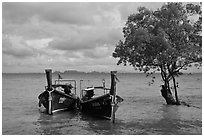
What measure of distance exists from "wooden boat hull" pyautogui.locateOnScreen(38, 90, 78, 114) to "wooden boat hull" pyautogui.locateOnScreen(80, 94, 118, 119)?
1835 mm

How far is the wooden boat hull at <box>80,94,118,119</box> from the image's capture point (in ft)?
60.1

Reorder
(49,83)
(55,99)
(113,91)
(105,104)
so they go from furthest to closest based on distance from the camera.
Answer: (55,99)
(49,83)
(105,104)
(113,91)

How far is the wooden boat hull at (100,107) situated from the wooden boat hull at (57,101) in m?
1.84

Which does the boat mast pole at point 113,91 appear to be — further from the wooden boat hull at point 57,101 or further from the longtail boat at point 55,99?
the wooden boat hull at point 57,101

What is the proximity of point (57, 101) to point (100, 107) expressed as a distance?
4.11 meters

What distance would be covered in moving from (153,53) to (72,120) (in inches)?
297

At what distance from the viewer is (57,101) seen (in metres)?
22.0

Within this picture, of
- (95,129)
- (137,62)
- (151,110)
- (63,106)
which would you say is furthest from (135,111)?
(95,129)

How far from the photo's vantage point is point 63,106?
22.4m

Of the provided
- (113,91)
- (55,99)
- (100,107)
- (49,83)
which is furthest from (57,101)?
(113,91)

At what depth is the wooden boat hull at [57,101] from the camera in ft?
69.2

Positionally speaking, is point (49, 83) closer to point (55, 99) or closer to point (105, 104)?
point (55, 99)

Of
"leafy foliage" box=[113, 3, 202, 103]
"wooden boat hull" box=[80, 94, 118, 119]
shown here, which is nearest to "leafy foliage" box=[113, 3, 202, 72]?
"leafy foliage" box=[113, 3, 202, 103]

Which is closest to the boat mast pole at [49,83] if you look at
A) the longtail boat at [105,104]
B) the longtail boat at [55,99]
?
the longtail boat at [55,99]
